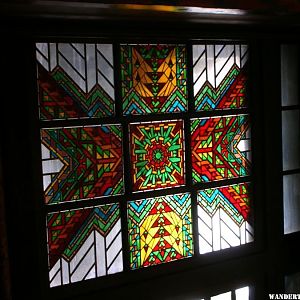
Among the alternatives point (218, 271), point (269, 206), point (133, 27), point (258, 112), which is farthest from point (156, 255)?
point (133, 27)

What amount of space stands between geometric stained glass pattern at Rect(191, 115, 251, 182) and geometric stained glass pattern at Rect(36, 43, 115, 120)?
502 mm

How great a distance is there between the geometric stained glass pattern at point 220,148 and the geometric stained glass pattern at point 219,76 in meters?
0.09

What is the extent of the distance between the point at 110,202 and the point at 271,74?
1.12m

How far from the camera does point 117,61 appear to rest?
6.63 ft

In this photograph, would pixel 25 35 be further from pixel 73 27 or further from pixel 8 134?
pixel 8 134

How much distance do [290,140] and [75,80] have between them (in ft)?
4.29

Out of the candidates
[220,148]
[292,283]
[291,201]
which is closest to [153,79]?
[220,148]

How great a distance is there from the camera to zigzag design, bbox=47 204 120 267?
196cm

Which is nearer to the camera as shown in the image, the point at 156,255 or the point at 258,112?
the point at 156,255

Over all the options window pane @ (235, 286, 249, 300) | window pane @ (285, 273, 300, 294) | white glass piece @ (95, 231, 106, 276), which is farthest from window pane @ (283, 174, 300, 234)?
white glass piece @ (95, 231, 106, 276)

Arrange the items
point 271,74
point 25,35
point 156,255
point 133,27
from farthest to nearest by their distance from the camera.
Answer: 1. point 271,74
2. point 156,255
3. point 133,27
4. point 25,35

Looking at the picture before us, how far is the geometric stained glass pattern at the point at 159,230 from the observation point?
2.12m

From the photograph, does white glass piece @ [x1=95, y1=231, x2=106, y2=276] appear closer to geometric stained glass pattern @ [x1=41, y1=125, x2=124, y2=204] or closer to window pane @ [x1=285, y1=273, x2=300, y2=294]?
geometric stained glass pattern @ [x1=41, y1=125, x2=124, y2=204]

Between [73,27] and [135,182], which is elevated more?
[73,27]
